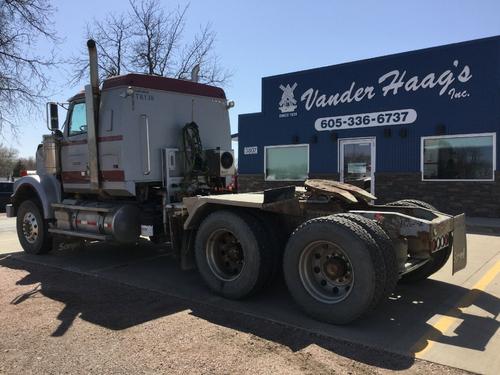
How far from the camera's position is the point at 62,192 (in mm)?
8852

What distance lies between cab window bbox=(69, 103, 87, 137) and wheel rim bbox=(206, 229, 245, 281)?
351 cm

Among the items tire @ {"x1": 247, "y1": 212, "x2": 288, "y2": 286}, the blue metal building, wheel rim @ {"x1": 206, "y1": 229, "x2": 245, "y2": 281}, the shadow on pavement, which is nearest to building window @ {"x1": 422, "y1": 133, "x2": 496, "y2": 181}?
the blue metal building

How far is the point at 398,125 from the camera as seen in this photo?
589 inches

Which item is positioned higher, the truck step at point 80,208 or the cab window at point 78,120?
the cab window at point 78,120

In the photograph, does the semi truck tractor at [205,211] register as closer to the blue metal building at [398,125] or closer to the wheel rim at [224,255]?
the wheel rim at [224,255]

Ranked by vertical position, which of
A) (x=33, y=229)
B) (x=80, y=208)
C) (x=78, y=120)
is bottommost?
(x=33, y=229)

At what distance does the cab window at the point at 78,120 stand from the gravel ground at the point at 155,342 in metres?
3.17

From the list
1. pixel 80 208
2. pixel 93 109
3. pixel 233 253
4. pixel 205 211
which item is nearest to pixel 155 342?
pixel 233 253

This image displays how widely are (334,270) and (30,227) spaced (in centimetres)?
656

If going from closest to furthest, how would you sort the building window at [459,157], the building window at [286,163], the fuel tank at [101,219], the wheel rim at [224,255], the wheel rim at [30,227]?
the wheel rim at [224,255]
the fuel tank at [101,219]
the wheel rim at [30,227]
the building window at [459,157]
the building window at [286,163]

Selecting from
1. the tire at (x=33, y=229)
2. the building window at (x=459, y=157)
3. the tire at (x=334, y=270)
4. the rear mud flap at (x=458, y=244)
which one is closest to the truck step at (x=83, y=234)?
the tire at (x=33, y=229)

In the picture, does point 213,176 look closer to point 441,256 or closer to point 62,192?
point 62,192

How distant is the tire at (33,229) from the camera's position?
887cm

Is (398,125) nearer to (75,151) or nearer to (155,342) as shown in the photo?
(75,151)
